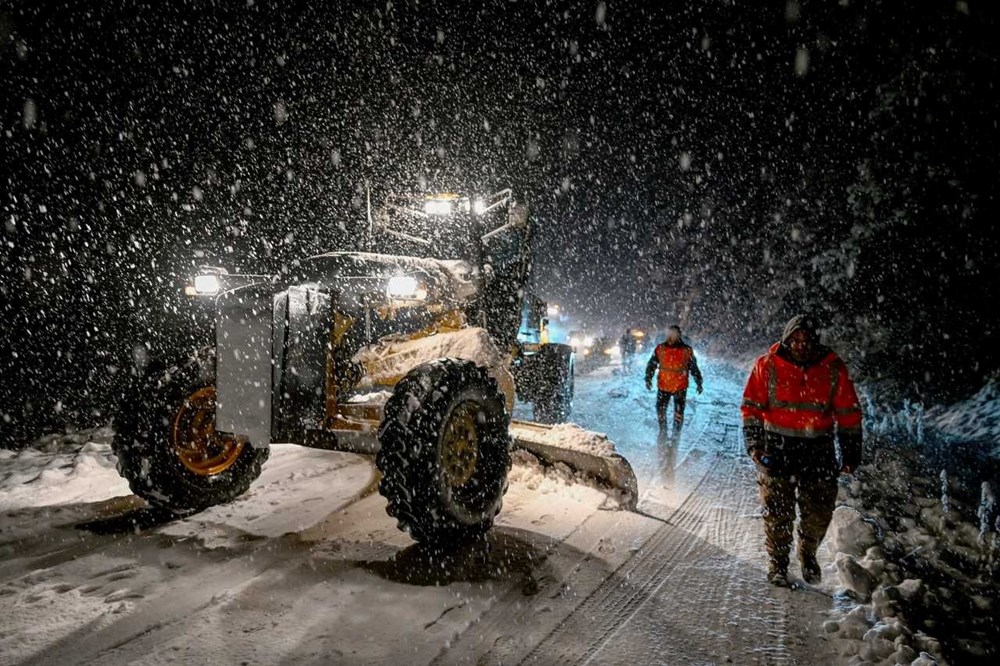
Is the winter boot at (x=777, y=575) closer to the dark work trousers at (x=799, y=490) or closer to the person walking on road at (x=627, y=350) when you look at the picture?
the dark work trousers at (x=799, y=490)

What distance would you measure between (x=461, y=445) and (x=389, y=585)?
1081 mm

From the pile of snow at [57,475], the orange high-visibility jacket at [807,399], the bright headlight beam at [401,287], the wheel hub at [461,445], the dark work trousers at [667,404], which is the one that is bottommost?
the pile of snow at [57,475]

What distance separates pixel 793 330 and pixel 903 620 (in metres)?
1.82

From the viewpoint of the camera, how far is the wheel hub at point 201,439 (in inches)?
167

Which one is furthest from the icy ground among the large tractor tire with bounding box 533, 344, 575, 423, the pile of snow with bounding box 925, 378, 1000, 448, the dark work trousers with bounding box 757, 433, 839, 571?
the pile of snow with bounding box 925, 378, 1000, 448

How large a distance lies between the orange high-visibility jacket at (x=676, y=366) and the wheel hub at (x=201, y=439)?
5924 millimetres

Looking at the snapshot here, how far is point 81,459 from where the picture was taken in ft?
18.1

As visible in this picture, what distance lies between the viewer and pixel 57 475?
5.11m

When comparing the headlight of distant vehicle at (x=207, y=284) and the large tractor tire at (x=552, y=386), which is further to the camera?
the large tractor tire at (x=552, y=386)

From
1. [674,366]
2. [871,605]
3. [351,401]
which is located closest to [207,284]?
[351,401]

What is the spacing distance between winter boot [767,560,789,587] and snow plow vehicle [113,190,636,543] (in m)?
1.30

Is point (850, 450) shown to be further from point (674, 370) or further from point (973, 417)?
point (973, 417)

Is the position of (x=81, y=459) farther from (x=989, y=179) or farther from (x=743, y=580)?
(x=989, y=179)

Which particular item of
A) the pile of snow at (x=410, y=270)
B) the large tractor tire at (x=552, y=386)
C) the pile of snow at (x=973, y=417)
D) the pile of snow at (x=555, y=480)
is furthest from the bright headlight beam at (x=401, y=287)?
the pile of snow at (x=973, y=417)
